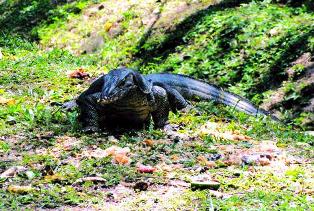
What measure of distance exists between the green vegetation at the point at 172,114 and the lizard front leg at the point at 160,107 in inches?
8.7

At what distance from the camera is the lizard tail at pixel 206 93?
26.7 feet

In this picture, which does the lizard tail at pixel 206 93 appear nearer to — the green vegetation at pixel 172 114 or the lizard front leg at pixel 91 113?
the green vegetation at pixel 172 114

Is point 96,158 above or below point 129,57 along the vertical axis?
above

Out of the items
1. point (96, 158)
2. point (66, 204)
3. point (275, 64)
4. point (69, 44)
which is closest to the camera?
point (66, 204)

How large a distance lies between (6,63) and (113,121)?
3.75 m

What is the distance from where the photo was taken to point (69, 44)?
529 inches

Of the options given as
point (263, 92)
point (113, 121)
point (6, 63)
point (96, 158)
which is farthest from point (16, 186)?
point (263, 92)

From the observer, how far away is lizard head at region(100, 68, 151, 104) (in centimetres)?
561

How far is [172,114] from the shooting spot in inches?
281

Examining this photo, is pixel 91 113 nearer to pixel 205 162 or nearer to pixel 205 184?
pixel 205 162

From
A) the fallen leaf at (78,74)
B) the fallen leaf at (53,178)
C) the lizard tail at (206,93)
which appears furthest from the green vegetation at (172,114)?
the lizard tail at (206,93)

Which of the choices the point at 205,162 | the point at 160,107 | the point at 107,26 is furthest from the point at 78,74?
the point at 107,26

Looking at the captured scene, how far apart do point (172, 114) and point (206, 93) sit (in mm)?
1423

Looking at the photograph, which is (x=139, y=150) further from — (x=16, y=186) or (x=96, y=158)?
(x=16, y=186)
